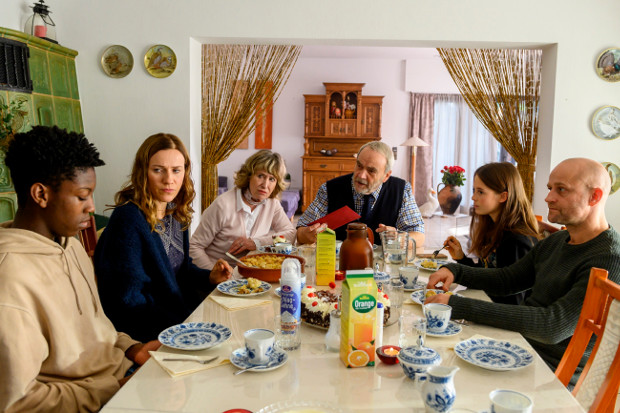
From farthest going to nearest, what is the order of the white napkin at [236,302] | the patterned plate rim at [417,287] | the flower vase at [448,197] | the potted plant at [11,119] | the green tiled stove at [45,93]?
the flower vase at [448,197]
the green tiled stove at [45,93]
the potted plant at [11,119]
the patterned plate rim at [417,287]
the white napkin at [236,302]

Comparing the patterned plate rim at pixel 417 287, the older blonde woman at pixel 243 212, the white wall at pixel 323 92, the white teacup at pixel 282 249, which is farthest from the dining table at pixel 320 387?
the white wall at pixel 323 92

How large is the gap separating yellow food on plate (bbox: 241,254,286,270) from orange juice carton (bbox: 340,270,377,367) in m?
0.93

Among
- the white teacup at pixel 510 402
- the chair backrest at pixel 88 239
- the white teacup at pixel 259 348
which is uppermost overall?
the white teacup at pixel 510 402

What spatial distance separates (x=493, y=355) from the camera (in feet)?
4.64

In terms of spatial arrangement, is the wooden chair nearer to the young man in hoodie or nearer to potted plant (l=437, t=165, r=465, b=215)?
the young man in hoodie

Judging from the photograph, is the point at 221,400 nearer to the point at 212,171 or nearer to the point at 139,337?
the point at 139,337

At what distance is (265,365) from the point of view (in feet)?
4.29

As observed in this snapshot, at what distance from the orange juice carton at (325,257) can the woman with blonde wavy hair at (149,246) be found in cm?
41

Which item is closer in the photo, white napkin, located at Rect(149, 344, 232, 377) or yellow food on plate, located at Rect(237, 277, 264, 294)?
white napkin, located at Rect(149, 344, 232, 377)

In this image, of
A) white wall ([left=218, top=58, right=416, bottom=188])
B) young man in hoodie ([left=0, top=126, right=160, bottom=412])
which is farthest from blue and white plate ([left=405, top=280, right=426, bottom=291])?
white wall ([left=218, top=58, right=416, bottom=188])

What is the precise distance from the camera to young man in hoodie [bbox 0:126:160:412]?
1244 mm

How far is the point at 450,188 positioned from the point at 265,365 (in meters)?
6.80

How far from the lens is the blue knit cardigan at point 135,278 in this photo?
1.89 metres

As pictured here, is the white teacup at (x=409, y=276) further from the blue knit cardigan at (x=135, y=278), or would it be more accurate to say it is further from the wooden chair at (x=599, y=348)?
the blue knit cardigan at (x=135, y=278)
